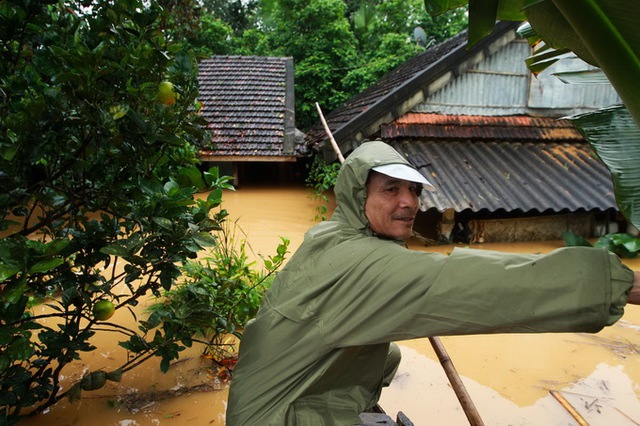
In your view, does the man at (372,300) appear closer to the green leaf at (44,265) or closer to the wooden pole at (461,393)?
the wooden pole at (461,393)

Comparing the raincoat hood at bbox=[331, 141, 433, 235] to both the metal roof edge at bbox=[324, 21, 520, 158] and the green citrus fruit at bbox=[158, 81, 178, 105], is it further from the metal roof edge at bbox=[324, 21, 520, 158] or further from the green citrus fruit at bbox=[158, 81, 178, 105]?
the metal roof edge at bbox=[324, 21, 520, 158]

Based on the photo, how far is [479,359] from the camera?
146 inches

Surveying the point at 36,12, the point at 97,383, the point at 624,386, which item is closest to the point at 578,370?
the point at 624,386

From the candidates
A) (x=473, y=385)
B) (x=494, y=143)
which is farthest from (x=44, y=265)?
(x=494, y=143)

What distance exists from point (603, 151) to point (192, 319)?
7.44 ft

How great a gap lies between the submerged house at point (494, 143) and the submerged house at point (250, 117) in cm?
123

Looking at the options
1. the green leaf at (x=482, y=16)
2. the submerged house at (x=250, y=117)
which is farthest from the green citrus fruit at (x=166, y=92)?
the submerged house at (x=250, y=117)

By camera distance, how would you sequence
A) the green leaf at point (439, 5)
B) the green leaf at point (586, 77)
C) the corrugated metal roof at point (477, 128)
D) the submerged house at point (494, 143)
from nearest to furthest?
1. the green leaf at point (439, 5)
2. the green leaf at point (586, 77)
3. the submerged house at point (494, 143)
4. the corrugated metal roof at point (477, 128)

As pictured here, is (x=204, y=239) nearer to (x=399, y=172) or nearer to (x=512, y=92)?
(x=399, y=172)

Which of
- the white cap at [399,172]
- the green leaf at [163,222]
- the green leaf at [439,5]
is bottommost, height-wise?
the green leaf at [163,222]

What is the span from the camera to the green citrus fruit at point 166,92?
6.82 ft

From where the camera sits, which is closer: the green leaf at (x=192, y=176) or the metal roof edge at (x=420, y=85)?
the green leaf at (x=192, y=176)

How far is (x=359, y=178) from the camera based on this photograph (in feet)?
5.41

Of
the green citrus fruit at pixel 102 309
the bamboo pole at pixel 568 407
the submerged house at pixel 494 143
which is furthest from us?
the submerged house at pixel 494 143
